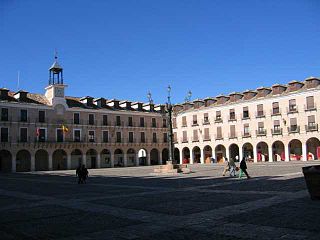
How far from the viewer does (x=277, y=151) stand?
165 feet

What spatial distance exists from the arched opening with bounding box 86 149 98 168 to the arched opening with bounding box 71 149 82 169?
4.48ft

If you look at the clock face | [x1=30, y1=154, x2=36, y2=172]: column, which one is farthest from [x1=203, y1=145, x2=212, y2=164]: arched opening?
[x1=30, y1=154, x2=36, y2=172]: column

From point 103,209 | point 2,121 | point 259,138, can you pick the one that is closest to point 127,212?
point 103,209

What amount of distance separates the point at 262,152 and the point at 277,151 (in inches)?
96.5

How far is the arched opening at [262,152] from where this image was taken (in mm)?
51706

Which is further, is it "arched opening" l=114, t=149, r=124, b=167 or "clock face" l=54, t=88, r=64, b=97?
"arched opening" l=114, t=149, r=124, b=167

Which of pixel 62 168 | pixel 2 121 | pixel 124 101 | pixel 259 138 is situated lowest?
pixel 62 168

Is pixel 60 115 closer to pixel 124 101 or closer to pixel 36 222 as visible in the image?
pixel 124 101

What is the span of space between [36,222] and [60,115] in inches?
1704

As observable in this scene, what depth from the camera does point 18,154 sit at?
47.9m

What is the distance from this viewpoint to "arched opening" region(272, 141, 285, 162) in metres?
49.9

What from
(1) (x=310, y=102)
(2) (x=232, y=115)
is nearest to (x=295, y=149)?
(1) (x=310, y=102)

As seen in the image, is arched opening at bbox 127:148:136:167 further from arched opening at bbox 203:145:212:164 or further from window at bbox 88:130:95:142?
arched opening at bbox 203:145:212:164

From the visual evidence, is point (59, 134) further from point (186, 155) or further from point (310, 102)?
point (310, 102)
